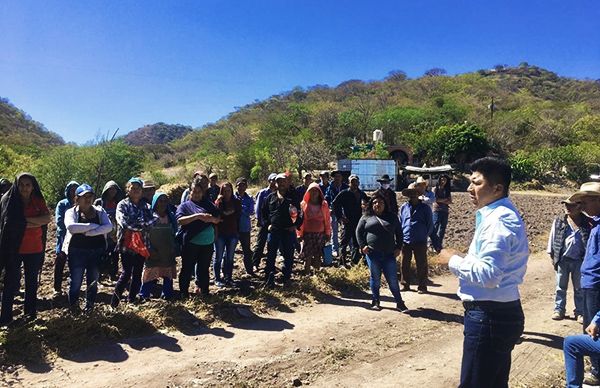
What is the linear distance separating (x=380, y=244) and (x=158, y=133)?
123 metres

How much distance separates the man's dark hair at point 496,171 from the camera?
2484 mm

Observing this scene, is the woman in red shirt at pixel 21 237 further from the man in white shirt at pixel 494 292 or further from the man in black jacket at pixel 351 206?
the man in black jacket at pixel 351 206

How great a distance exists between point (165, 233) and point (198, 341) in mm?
1566

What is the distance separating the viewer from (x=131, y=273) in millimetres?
5336

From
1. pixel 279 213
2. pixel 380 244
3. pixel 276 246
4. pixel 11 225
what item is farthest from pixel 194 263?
pixel 380 244

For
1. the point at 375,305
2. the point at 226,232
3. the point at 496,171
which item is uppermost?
the point at 496,171

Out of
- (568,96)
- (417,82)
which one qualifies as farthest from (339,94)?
(568,96)

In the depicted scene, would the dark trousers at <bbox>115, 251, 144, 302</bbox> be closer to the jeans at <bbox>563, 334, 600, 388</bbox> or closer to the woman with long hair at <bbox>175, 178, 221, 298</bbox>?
the woman with long hair at <bbox>175, 178, 221, 298</bbox>

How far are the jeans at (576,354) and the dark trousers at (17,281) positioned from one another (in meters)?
5.24

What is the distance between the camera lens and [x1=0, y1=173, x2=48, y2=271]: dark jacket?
4.51 m

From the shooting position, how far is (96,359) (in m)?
4.09

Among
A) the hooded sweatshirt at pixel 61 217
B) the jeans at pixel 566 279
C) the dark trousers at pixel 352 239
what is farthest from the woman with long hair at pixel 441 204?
the hooded sweatshirt at pixel 61 217

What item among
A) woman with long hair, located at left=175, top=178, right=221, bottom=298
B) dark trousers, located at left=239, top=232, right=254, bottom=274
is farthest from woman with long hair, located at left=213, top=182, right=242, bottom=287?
woman with long hair, located at left=175, top=178, right=221, bottom=298

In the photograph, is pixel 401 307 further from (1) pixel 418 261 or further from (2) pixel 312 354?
(2) pixel 312 354
